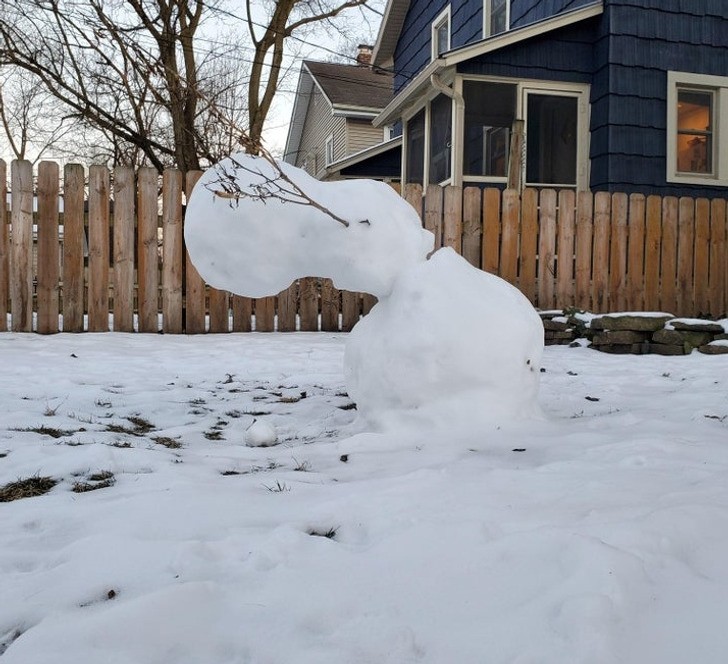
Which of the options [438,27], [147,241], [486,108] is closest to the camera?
[147,241]

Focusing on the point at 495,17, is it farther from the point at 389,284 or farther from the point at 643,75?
the point at 389,284

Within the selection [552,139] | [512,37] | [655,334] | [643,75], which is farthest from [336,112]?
[655,334]

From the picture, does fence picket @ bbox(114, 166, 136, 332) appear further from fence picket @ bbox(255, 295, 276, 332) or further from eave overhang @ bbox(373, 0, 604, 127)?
eave overhang @ bbox(373, 0, 604, 127)

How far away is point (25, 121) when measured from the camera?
23.2 meters

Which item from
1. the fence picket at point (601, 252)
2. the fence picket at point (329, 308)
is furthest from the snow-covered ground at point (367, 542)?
the fence picket at point (601, 252)

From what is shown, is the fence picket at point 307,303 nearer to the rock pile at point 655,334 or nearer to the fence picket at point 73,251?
the fence picket at point 73,251

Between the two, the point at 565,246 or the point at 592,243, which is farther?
the point at 592,243

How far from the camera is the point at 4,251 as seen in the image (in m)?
6.19

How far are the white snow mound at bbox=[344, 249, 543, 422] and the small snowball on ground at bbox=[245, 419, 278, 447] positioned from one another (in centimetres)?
43

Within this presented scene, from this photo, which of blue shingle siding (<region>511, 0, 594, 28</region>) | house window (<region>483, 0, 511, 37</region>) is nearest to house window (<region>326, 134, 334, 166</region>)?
house window (<region>483, 0, 511, 37</region>)

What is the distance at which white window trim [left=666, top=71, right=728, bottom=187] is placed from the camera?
29.7 ft

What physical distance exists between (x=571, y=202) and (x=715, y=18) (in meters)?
4.32

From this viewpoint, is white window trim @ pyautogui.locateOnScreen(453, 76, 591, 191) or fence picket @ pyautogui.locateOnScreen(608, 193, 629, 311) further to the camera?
white window trim @ pyautogui.locateOnScreen(453, 76, 591, 191)

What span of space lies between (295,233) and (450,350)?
33.6 inches
